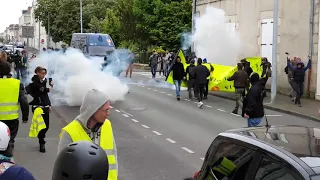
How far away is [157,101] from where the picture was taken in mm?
Result: 18516

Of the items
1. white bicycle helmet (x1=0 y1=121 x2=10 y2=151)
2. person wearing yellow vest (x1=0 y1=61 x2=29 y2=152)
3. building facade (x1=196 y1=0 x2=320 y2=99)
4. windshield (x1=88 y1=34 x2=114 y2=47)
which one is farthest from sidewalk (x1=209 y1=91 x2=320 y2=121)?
white bicycle helmet (x1=0 y1=121 x2=10 y2=151)

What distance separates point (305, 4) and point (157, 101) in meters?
7.58

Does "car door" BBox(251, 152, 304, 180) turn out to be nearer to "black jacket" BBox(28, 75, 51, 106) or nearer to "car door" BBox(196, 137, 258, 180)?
"car door" BBox(196, 137, 258, 180)

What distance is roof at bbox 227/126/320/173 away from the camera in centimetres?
330

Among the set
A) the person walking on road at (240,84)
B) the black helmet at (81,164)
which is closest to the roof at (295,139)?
the black helmet at (81,164)

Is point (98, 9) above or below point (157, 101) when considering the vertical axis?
above

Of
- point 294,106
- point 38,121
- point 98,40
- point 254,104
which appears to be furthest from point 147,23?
point 38,121

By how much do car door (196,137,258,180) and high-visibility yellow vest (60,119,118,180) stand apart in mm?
857

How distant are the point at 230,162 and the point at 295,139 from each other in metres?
0.54

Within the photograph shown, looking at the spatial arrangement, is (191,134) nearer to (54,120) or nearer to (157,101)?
(54,120)

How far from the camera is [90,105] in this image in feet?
12.0

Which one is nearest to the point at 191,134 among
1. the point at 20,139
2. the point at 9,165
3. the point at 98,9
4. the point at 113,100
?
the point at 20,139

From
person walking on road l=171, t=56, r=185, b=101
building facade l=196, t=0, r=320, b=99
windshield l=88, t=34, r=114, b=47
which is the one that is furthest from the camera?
windshield l=88, t=34, r=114, b=47

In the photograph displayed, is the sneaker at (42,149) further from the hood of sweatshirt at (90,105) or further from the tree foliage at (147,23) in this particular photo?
the tree foliage at (147,23)
